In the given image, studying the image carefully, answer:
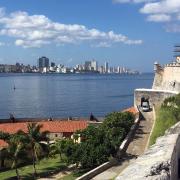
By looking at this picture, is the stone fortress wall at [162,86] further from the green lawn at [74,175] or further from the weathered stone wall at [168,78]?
the green lawn at [74,175]

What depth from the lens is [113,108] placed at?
101 m

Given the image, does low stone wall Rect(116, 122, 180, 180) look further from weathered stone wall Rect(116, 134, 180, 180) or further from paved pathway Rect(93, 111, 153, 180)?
paved pathway Rect(93, 111, 153, 180)

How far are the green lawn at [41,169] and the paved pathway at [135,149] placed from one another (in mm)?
5258

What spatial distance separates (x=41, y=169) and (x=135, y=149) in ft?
24.2

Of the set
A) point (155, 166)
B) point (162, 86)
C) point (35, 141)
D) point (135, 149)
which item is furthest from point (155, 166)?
point (162, 86)

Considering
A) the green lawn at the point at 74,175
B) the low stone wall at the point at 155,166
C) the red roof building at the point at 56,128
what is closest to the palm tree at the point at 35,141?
the green lawn at the point at 74,175

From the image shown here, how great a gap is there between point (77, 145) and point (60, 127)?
18947mm

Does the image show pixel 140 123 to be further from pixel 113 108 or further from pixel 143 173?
pixel 113 108

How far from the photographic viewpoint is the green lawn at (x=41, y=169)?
29.9m

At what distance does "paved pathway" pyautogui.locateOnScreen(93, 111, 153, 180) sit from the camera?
908 inches

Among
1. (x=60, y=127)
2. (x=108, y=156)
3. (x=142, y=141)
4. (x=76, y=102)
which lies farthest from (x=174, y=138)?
(x=76, y=102)

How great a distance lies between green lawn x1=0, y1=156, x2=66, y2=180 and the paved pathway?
17.3 ft

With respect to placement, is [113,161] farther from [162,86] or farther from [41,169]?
[162,86]

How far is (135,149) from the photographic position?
28.1 metres
